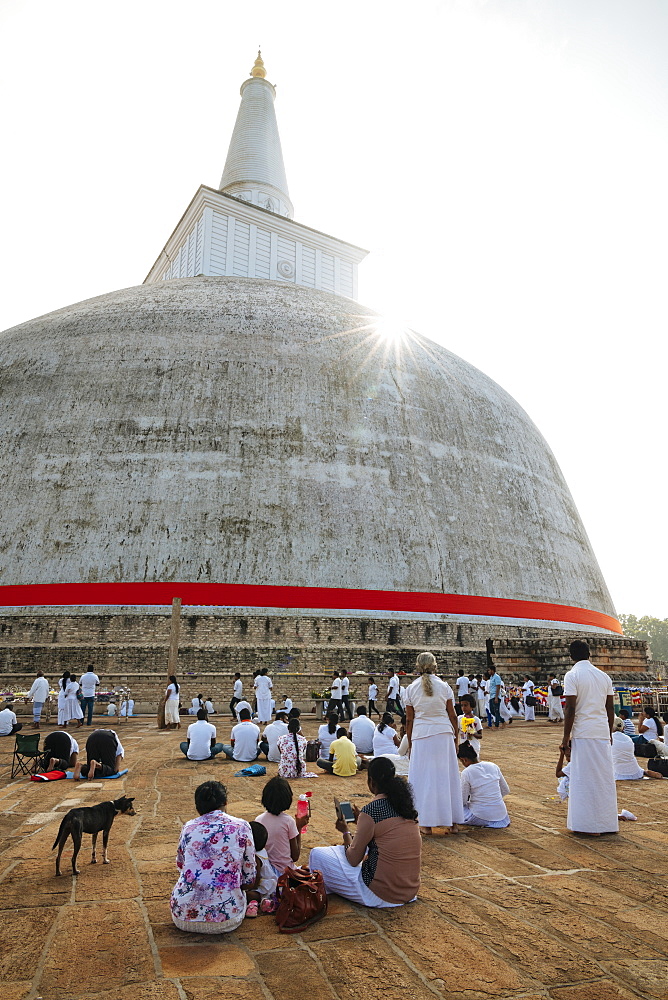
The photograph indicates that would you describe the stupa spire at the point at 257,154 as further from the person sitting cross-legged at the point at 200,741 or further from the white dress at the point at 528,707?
the person sitting cross-legged at the point at 200,741

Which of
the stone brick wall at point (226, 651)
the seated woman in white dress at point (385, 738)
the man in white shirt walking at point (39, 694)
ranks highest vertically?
the stone brick wall at point (226, 651)

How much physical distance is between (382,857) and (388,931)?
45 cm

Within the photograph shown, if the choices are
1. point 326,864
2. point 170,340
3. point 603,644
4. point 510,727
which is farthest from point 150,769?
point 170,340

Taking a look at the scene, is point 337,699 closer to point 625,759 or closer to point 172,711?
point 172,711

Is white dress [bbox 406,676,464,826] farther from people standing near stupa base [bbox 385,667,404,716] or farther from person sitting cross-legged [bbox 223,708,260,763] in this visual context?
people standing near stupa base [bbox 385,667,404,716]

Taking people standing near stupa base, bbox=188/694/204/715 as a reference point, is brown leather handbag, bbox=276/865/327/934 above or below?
below

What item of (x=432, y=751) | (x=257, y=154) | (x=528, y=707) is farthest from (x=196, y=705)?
(x=257, y=154)

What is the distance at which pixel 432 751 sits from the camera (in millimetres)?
5625

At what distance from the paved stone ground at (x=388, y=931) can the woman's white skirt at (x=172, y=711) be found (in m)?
8.21

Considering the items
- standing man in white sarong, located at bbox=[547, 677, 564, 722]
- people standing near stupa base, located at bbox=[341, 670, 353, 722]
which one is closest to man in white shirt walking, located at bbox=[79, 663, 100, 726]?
people standing near stupa base, located at bbox=[341, 670, 353, 722]

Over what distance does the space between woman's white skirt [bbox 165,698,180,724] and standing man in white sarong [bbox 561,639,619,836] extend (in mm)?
10123

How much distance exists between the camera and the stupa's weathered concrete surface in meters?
19.3

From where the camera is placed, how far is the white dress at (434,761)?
18.0 feet

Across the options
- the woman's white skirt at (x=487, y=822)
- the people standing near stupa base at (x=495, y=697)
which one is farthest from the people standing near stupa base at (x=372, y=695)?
the woman's white skirt at (x=487, y=822)
